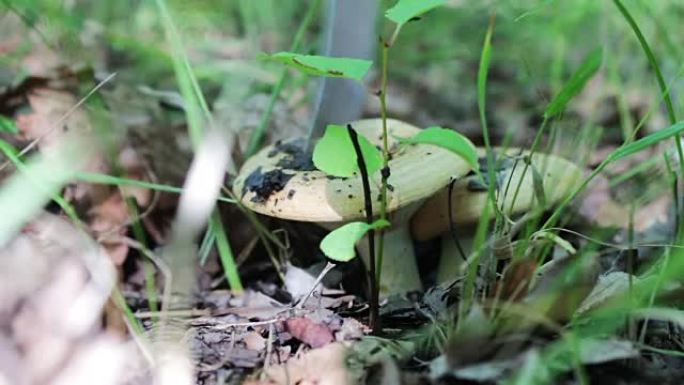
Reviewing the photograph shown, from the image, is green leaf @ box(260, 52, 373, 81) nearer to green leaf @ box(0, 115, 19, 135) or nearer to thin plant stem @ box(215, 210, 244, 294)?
thin plant stem @ box(215, 210, 244, 294)

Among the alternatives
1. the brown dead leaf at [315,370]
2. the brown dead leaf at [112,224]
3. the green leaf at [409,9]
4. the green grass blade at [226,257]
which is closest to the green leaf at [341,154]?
the green leaf at [409,9]

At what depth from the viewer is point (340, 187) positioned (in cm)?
168

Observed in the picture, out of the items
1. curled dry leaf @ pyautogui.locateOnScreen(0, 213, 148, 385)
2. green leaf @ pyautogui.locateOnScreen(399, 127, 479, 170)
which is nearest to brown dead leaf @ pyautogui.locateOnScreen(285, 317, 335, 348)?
curled dry leaf @ pyautogui.locateOnScreen(0, 213, 148, 385)

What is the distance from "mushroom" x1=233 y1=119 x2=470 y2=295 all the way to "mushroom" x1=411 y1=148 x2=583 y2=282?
7cm

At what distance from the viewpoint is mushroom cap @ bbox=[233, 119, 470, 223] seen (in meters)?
1.65

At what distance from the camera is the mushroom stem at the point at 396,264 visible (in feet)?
6.44

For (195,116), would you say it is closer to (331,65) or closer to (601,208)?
(331,65)

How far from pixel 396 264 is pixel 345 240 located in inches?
28.4

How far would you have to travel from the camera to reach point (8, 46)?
9.78 feet

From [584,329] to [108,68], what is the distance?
2.56 meters

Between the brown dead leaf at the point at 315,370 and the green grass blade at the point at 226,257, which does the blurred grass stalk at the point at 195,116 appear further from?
the brown dead leaf at the point at 315,370

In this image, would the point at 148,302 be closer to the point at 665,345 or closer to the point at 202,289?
the point at 202,289

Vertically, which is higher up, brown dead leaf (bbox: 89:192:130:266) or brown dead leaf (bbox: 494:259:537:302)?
brown dead leaf (bbox: 494:259:537:302)

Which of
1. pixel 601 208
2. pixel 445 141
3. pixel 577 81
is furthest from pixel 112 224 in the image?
pixel 601 208
